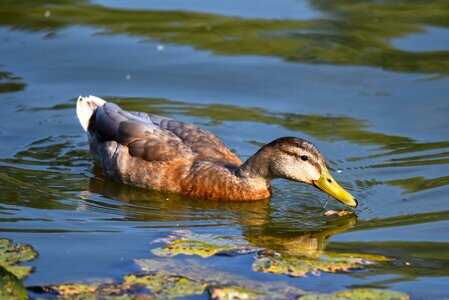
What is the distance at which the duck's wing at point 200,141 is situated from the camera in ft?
38.2

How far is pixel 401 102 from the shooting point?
13688mm

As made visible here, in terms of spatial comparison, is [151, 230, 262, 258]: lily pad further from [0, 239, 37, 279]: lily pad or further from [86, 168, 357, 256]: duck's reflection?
[0, 239, 37, 279]: lily pad

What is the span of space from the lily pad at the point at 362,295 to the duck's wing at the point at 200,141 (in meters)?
3.98

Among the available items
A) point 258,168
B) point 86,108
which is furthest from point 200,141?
point 86,108

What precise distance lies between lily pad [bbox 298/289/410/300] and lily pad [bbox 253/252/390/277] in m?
0.52

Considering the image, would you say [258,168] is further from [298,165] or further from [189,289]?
[189,289]

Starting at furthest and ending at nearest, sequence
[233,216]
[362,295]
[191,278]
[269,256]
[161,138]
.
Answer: [161,138]
[233,216]
[269,256]
[191,278]
[362,295]

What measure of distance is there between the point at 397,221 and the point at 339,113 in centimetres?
365

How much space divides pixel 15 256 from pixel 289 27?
340 inches

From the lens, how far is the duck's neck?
36.5 feet

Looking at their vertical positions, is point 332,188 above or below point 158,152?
below

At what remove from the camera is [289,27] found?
16203 mm

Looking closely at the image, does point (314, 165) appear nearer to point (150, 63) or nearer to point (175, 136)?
point (175, 136)

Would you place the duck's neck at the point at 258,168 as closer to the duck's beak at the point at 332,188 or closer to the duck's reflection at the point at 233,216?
the duck's reflection at the point at 233,216
